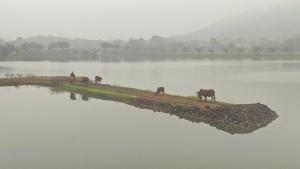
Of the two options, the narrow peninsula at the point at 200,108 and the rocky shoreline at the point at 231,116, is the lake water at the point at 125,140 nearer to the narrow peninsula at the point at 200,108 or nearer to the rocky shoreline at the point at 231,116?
the rocky shoreline at the point at 231,116

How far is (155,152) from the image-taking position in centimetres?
2544

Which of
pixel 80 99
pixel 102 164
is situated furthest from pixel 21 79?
pixel 102 164

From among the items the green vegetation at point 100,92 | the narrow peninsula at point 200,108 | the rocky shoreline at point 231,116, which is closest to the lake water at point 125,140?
the rocky shoreline at point 231,116

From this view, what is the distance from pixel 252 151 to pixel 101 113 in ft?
55.9

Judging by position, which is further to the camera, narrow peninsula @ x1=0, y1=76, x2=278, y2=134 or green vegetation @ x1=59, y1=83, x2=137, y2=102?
green vegetation @ x1=59, y1=83, x2=137, y2=102

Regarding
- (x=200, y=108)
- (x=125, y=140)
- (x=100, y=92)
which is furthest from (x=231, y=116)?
(x=100, y=92)

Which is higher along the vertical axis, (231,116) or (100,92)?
(100,92)

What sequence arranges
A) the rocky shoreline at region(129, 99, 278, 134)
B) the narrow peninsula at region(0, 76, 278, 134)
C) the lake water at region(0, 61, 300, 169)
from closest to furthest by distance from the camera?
the lake water at region(0, 61, 300, 169)
the rocky shoreline at region(129, 99, 278, 134)
the narrow peninsula at region(0, 76, 278, 134)

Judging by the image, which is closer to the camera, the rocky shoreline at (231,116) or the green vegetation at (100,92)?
the rocky shoreline at (231,116)

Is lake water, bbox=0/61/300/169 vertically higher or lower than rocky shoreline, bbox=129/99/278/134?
lower

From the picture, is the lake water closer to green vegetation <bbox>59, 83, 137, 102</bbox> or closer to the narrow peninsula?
the narrow peninsula

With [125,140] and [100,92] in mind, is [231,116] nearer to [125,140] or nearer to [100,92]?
[125,140]

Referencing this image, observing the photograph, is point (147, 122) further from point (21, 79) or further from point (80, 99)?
point (21, 79)

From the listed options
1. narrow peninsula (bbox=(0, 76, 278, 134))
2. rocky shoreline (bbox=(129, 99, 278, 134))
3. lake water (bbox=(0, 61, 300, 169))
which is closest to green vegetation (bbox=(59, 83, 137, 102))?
narrow peninsula (bbox=(0, 76, 278, 134))
